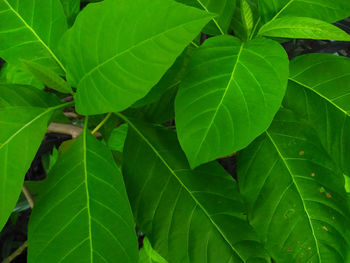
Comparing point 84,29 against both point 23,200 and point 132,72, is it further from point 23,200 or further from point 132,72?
point 23,200

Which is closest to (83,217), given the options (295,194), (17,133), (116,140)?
(17,133)

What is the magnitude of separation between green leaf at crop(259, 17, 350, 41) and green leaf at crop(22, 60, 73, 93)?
0.29 metres

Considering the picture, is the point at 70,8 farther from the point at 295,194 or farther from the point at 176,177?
the point at 295,194

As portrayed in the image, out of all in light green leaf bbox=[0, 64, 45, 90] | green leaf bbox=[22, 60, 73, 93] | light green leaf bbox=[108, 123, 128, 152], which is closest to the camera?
green leaf bbox=[22, 60, 73, 93]

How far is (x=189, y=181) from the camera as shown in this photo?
51 centimetres

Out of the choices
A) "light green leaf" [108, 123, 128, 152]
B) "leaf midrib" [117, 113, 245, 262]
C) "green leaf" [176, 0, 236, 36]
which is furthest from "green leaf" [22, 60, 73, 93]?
"light green leaf" [108, 123, 128, 152]

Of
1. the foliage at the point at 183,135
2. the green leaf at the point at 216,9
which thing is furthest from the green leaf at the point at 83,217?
the green leaf at the point at 216,9

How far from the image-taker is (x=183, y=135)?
416 mm

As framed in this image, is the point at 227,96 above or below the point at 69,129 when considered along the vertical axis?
above

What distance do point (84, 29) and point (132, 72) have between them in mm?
78

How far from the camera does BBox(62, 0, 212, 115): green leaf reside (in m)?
0.36

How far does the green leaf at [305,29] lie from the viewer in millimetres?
449

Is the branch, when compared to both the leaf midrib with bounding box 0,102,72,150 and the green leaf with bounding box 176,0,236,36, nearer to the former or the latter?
the leaf midrib with bounding box 0,102,72,150

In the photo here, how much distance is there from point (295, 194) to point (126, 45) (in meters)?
0.29
